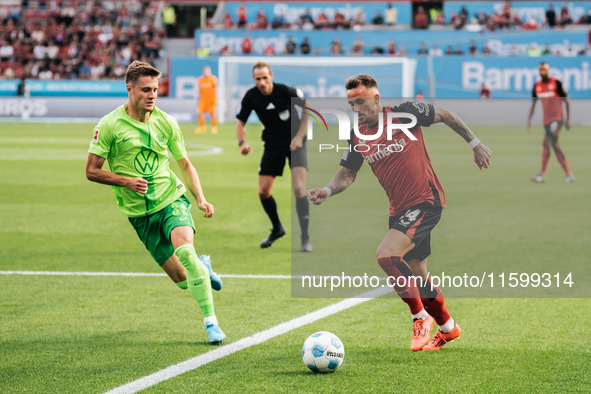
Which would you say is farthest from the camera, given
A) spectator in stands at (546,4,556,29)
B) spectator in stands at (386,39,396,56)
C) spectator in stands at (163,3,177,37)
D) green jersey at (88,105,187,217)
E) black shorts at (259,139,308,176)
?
spectator in stands at (163,3,177,37)

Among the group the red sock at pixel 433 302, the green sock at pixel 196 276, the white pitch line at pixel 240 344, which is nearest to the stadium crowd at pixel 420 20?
the white pitch line at pixel 240 344

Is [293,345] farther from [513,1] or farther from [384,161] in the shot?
[513,1]

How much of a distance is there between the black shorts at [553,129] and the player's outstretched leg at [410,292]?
11873 mm

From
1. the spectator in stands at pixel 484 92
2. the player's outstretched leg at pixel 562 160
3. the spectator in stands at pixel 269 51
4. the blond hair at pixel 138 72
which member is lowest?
the player's outstretched leg at pixel 562 160

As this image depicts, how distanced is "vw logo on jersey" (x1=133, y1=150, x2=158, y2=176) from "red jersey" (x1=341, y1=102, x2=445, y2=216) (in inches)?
61.2

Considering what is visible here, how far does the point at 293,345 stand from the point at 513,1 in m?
39.5

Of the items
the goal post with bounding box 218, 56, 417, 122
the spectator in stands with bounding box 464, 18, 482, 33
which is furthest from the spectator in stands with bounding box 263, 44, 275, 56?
the spectator in stands with bounding box 464, 18, 482, 33

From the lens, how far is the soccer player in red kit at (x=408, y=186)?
5.59m

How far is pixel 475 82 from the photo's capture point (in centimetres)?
3709

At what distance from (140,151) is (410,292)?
7.13 ft

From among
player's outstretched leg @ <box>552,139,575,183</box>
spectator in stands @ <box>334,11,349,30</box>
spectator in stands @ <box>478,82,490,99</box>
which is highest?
spectator in stands @ <box>334,11,349,30</box>

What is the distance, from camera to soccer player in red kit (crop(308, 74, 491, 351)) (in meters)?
5.59

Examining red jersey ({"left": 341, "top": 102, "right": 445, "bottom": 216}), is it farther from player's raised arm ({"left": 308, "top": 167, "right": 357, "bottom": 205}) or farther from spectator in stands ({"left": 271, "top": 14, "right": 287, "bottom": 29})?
spectator in stands ({"left": 271, "top": 14, "right": 287, "bottom": 29})

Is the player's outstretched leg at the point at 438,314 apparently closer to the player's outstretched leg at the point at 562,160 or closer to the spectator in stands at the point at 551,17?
the player's outstretched leg at the point at 562,160
